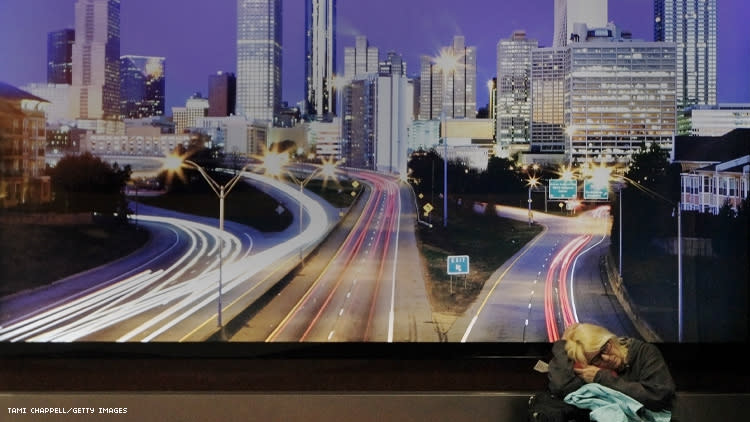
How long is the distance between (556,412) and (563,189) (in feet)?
5.62

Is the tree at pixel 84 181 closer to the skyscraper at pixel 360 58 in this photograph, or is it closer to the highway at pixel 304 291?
the highway at pixel 304 291

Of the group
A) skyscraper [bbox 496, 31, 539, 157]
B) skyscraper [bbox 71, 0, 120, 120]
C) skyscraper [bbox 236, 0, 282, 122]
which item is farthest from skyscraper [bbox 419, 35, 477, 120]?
skyscraper [bbox 71, 0, 120, 120]

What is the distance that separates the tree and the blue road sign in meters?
2.11

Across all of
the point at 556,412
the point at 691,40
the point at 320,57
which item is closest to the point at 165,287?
the point at 320,57

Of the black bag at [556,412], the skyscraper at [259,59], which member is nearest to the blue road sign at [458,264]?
the black bag at [556,412]

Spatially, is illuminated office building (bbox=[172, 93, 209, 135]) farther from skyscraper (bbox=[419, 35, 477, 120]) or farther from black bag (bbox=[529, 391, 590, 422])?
black bag (bbox=[529, 391, 590, 422])

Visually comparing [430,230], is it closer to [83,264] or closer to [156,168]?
[156,168]

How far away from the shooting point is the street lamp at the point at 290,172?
12.8ft

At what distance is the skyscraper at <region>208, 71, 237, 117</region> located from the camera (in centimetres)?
389

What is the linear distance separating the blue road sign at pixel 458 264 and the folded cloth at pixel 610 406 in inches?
47.4

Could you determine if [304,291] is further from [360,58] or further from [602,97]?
[602,97]

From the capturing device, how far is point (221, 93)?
12.9ft

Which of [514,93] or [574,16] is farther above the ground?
[574,16]

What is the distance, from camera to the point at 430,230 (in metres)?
3.94
